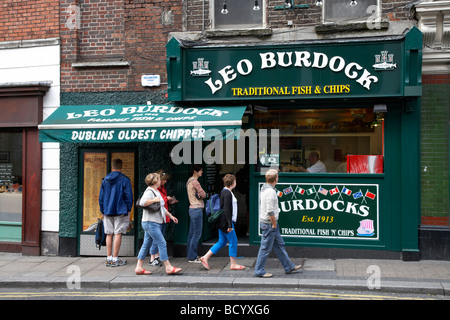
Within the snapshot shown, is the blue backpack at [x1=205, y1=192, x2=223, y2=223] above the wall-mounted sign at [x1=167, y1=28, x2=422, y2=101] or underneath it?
underneath

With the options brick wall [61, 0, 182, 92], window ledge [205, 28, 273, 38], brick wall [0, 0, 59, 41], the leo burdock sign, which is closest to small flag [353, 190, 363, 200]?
the leo burdock sign

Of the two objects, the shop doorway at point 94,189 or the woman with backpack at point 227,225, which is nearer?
the woman with backpack at point 227,225

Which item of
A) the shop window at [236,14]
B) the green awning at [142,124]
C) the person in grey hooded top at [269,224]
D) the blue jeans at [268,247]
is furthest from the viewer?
the shop window at [236,14]

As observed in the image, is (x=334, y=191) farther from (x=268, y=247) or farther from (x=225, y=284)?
(x=225, y=284)

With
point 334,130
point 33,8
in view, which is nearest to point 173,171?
point 334,130

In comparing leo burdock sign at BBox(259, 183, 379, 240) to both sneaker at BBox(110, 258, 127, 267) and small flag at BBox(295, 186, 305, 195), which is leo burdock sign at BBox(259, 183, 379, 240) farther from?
sneaker at BBox(110, 258, 127, 267)

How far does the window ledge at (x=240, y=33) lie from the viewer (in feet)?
31.0

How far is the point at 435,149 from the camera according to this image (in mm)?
8984

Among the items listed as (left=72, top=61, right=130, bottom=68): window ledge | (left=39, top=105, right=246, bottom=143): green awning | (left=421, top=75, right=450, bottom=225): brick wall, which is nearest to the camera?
(left=39, top=105, right=246, bottom=143): green awning

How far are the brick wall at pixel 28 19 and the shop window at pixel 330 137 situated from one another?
4885mm

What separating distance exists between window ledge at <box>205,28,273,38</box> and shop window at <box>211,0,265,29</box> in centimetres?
38

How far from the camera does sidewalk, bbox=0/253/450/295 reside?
7.38 metres

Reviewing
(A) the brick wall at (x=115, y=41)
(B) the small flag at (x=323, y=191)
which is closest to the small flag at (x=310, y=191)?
(B) the small flag at (x=323, y=191)

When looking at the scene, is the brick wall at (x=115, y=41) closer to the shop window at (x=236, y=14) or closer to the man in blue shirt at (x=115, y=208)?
the shop window at (x=236, y=14)
